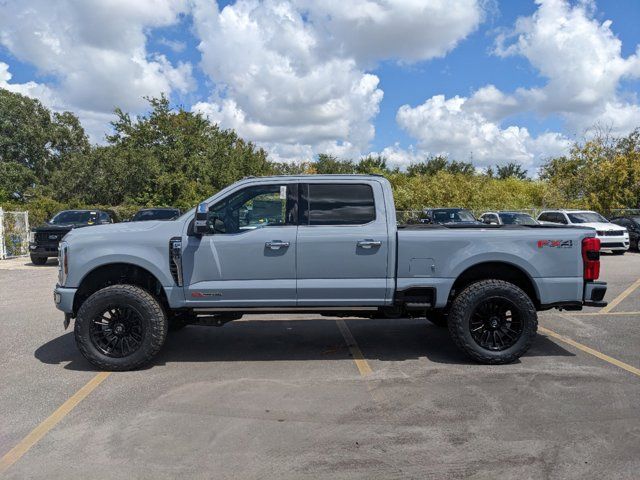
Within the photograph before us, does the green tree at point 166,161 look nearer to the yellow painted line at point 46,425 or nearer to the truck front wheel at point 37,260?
the truck front wheel at point 37,260

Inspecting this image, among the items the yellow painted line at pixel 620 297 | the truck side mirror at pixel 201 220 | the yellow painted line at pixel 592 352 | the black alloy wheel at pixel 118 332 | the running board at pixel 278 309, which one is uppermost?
the truck side mirror at pixel 201 220

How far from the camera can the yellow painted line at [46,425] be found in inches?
147

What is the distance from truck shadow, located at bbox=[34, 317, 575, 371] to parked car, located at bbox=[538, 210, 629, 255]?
13451mm

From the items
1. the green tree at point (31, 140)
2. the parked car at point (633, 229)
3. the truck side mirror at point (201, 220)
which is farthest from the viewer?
the green tree at point (31, 140)

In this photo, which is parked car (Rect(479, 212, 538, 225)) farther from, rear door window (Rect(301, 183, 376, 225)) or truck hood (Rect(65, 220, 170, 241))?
truck hood (Rect(65, 220, 170, 241))

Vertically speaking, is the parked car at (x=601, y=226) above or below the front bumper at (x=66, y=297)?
above

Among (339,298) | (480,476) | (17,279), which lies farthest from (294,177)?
(17,279)

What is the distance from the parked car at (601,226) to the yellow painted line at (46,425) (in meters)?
17.3

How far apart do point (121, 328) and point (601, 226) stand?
1870 centimetres

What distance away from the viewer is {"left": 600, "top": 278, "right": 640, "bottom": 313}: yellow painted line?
355 inches

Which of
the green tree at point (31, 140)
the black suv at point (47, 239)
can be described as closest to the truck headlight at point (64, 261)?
the black suv at point (47, 239)

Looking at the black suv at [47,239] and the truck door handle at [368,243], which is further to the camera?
the black suv at [47,239]

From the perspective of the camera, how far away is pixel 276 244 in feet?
18.4

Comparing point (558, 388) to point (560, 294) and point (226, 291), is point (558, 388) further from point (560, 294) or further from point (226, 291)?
point (226, 291)
